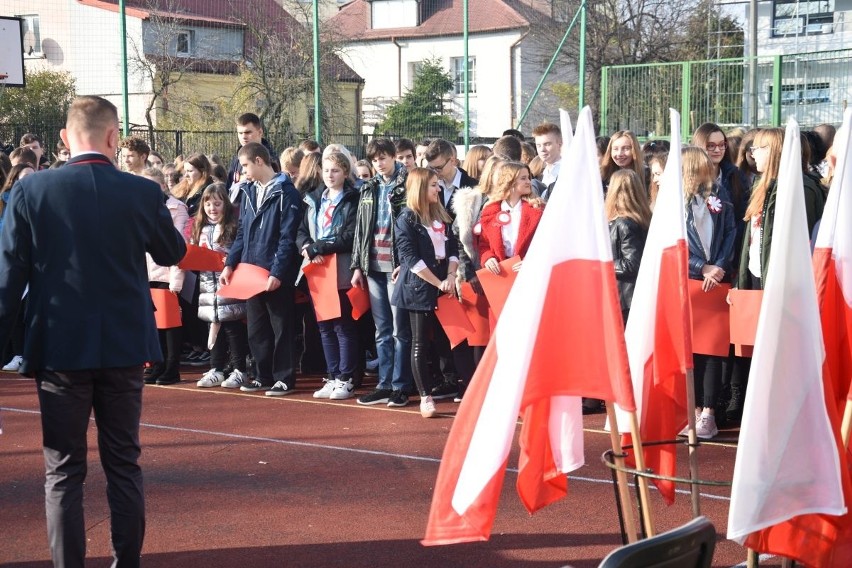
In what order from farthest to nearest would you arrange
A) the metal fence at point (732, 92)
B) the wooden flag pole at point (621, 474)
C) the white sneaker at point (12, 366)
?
the metal fence at point (732, 92)
the white sneaker at point (12, 366)
the wooden flag pole at point (621, 474)

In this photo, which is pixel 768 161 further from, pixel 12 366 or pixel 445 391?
pixel 12 366

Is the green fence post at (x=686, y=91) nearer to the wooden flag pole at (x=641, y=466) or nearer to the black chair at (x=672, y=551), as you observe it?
the wooden flag pole at (x=641, y=466)

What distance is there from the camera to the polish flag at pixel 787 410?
3.52m

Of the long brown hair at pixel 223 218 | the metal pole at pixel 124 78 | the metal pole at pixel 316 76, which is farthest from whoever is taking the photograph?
the metal pole at pixel 316 76

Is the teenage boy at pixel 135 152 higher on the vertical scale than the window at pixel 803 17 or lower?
lower

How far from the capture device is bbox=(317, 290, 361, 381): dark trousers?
30.9 ft

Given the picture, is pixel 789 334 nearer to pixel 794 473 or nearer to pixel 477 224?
pixel 794 473

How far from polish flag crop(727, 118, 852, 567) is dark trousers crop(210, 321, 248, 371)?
22.5ft

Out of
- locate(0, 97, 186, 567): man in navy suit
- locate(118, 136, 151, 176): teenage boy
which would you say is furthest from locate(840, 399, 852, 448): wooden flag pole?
locate(118, 136, 151, 176): teenage boy

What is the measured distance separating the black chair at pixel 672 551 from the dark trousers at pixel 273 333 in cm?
690

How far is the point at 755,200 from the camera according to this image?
7527 millimetres

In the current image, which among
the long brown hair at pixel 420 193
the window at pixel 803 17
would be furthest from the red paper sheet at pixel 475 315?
the window at pixel 803 17

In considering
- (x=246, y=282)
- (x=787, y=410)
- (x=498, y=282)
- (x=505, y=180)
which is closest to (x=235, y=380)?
(x=246, y=282)

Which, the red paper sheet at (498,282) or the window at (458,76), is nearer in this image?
the red paper sheet at (498,282)
